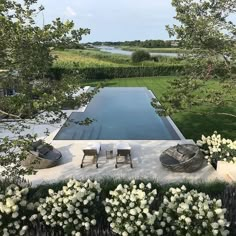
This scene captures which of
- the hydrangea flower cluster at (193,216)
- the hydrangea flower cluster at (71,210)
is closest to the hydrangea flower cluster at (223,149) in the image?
the hydrangea flower cluster at (193,216)

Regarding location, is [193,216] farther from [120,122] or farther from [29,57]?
[120,122]

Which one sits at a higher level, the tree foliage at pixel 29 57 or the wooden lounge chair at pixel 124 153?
the tree foliage at pixel 29 57

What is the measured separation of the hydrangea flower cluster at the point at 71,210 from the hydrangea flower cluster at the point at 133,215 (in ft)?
1.15

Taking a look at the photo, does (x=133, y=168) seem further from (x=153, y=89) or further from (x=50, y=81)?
(x=153, y=89)

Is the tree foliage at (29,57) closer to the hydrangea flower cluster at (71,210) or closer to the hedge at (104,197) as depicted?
the hydrangea flower cluster at (71,210)

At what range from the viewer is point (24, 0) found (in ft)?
19.3

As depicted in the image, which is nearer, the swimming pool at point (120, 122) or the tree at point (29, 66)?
the tree at point (29, 66)

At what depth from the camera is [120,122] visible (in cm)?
1839

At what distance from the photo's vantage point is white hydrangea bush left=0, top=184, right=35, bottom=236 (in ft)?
17.0

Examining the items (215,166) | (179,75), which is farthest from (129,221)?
(215,166)

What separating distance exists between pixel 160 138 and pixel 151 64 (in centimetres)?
2822

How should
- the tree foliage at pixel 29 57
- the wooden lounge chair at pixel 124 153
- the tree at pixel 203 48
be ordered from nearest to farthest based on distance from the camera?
the tree foliage at pixel 29 57 → the tree at pixel 203 48 → the wooden lounge chair at pixel 124 153

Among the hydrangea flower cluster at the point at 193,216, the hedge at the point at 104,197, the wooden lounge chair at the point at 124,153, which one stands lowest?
the wooden lounge chair at the point at 124,153

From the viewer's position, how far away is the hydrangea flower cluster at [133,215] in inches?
197
